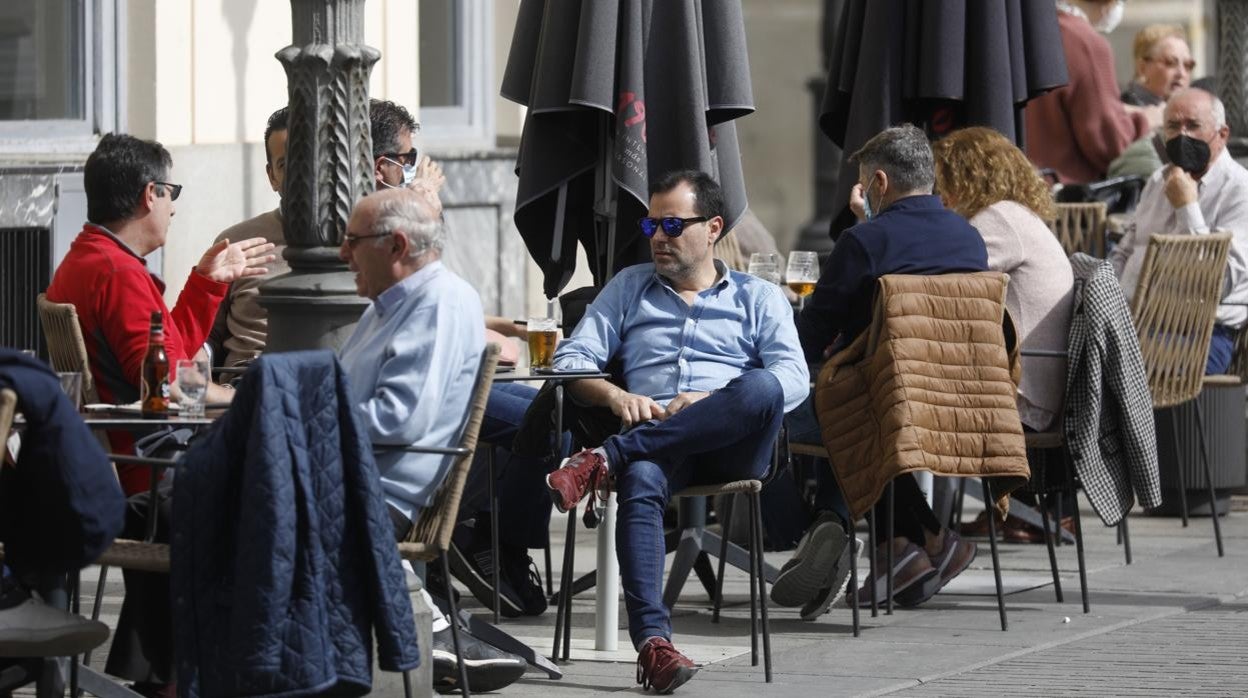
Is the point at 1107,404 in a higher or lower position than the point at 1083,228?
lower

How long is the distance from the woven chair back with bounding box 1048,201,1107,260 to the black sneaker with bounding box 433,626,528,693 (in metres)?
4.75

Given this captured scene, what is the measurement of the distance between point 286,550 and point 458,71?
765 centimetres

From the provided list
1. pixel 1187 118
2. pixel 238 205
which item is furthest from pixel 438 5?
pixel 1187 118

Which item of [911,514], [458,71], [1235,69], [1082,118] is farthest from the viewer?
[1235,69]

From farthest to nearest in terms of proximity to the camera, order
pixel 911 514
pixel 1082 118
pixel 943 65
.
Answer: pixel 1082 118, pixel 943 65, pixel 911 514

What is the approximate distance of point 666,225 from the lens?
6.61m

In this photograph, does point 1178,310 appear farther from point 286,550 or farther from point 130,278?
point 286,550

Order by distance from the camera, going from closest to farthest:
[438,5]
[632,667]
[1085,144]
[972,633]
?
[632,667], [972,633], [1085,144], [438,5]

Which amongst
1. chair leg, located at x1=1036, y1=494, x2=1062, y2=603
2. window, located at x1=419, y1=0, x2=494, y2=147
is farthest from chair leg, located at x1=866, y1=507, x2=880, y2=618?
window, located at x1=419, y1=0, x2=494, y2=147

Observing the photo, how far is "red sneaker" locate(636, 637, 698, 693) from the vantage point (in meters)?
5.88

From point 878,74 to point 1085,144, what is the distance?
125 inches

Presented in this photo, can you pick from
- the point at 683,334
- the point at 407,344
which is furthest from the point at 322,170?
the point at 683,334

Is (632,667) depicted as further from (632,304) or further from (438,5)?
(438,5)

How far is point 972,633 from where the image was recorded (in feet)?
23.0
